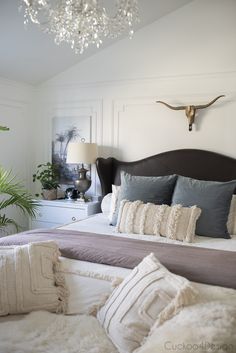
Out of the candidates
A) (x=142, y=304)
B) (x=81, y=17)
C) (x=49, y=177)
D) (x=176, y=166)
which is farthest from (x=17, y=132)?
(x=142, y=304)

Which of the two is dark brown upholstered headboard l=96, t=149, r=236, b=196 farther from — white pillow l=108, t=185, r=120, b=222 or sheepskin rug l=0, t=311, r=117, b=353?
sheepskin rug l=0, t=311, r=117, b=353

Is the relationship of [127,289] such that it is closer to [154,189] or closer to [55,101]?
[154,189]

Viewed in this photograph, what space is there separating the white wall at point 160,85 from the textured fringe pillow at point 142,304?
2.14 meters

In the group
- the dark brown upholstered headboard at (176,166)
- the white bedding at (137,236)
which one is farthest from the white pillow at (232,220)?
the dark brown upholstered headboard at (176,166)

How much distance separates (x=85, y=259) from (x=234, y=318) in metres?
0.98

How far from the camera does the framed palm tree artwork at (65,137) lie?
411 centimetres

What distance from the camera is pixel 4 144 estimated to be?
157 inches

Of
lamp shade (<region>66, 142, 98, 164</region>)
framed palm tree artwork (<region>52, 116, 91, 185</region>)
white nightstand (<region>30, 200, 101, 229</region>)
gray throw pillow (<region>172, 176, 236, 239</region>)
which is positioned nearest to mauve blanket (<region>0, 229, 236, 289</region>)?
gray throw pillow (<region>172, 176, 236, 239</region>)

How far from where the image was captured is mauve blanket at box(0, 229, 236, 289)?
1669mm

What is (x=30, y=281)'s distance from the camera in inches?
71.1

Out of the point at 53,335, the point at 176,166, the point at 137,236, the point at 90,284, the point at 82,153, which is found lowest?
the point at 53,335

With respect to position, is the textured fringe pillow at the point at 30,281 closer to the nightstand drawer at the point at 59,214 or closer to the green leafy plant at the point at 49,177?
the nightstand drawer at the point at 59,214

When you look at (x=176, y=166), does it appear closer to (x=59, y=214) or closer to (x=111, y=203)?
(x=111, y=203)

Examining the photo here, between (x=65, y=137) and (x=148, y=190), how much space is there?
1715mm
